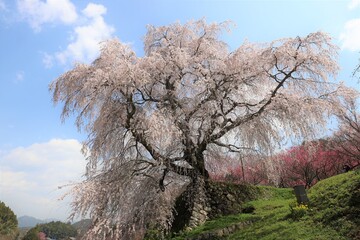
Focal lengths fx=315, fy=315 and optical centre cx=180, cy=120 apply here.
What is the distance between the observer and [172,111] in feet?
43.6

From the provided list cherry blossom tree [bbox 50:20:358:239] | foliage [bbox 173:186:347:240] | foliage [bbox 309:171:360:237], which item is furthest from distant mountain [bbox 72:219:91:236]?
foliage [bbox 309:171:360:237]

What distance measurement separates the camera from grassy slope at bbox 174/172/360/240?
8023 millimetres

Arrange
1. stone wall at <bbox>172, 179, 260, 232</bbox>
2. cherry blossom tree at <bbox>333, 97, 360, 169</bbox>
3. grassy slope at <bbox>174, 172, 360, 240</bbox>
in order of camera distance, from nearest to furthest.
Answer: grassy slope at <bbox>174, 172, 360, 240</bbox> < stone wall at <bbox>172, 179, 260, 232</bbox> < cherry blossom tree at <bbox>333, 97, 360, 169</bbox>

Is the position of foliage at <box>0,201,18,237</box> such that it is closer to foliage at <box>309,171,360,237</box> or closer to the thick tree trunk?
the thick tree trunk

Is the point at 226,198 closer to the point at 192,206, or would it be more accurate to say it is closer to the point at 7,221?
the point at 192,206

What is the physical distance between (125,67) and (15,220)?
78.6 m

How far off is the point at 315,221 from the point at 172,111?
6.82 meters

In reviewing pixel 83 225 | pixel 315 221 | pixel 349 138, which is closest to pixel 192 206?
pixel 83 225

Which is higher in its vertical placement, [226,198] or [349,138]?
→ [349,138]

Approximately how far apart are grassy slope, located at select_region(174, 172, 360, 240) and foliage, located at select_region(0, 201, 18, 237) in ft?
236

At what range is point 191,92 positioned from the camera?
15477mm

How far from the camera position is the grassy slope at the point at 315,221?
8.02 metres

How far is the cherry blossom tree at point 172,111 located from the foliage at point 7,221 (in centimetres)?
6981

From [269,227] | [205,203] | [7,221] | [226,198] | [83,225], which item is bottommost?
[269,227]
